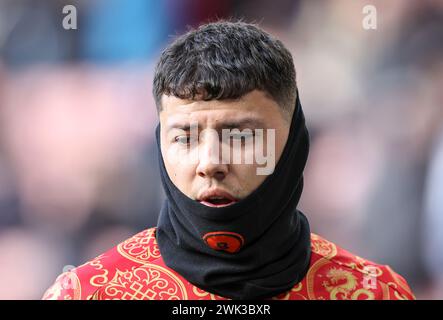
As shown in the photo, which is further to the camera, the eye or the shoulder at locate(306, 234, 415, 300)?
the shoulder at locate(306, 234, 415, 300)

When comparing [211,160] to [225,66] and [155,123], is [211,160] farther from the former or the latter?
[155,123]

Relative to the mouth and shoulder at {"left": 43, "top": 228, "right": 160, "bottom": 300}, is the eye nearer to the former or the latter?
the mouth

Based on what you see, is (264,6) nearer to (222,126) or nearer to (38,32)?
(38,32)

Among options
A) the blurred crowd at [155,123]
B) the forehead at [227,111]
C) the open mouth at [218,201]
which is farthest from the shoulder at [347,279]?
the blurred crowd at [155,123]

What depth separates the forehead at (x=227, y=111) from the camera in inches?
51.2

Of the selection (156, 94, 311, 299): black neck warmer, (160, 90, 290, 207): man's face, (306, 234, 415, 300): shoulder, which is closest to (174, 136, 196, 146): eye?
(160, 90, 290, 207): man's face

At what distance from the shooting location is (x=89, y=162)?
262 cm

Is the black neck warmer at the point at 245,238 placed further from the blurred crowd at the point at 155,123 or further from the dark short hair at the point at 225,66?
the blurred crowd at the point at 155,123

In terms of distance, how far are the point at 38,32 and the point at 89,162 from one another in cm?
64

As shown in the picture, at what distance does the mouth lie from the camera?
4.28ft

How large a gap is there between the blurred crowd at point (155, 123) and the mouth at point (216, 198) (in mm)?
1300

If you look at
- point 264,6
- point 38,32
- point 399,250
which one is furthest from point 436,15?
point 38,32

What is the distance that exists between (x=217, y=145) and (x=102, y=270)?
1.39ft

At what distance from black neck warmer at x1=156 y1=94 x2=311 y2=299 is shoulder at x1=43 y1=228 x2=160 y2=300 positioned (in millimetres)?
70
